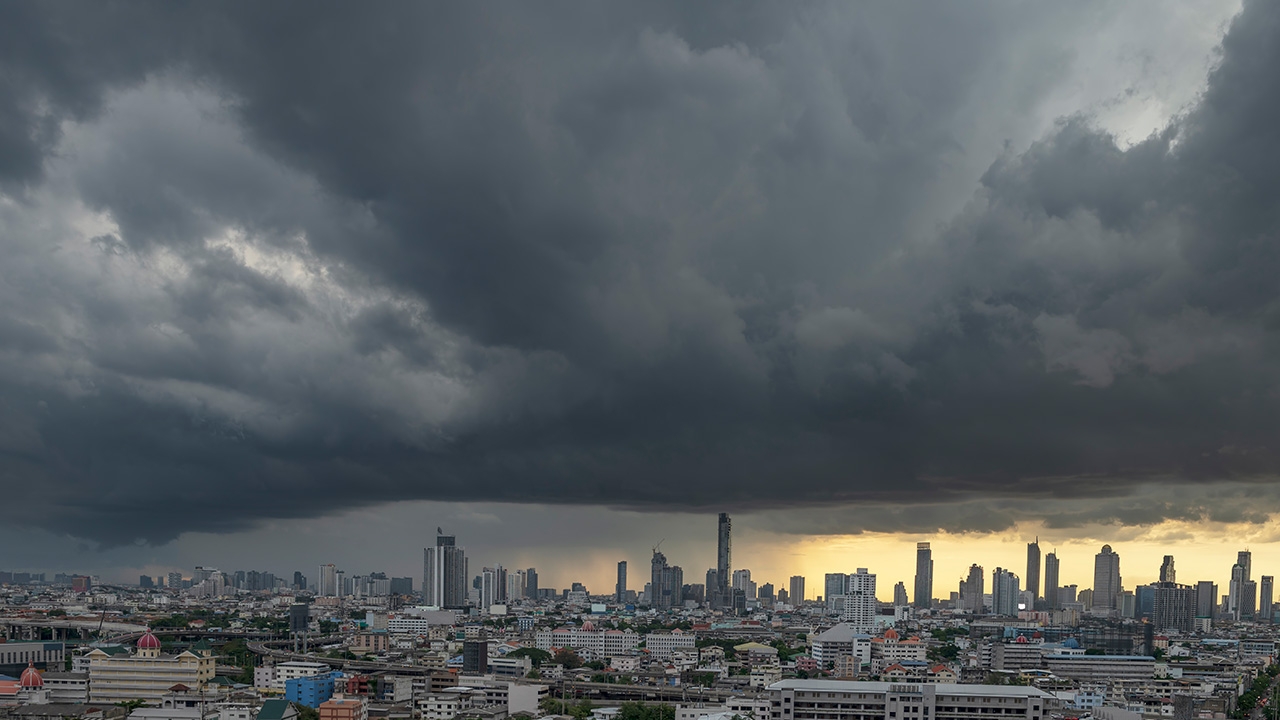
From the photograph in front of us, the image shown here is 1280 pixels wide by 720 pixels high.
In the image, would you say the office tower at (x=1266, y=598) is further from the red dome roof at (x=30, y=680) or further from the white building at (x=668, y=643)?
the red dome roof at (x=30, y=680)

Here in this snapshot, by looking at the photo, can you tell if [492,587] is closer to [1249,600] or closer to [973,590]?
[973,590]

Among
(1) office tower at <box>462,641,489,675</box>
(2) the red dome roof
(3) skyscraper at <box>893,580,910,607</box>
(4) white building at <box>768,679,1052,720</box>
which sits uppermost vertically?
(4) white building at <box>768,679,1052,720</box>

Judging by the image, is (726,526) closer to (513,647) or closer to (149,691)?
(513,647)

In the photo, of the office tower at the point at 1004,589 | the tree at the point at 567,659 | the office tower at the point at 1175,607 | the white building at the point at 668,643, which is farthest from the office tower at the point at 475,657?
the office tower at the point at 1004,589

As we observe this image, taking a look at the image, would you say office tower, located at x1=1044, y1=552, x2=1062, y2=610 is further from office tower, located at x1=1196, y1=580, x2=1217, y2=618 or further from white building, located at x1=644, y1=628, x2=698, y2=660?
white building, located at x1=644, y1=628, x2=698, y2=660

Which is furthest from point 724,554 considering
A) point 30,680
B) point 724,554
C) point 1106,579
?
point 30,680

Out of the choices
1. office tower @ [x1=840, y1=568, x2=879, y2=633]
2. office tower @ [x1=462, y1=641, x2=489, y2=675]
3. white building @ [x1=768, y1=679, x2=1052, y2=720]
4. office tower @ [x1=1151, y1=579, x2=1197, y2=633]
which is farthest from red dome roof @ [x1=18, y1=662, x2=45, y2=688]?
office tower @ [x1=1151, y1=579, x2=1197, y2=633]

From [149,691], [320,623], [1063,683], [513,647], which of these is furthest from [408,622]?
[1063,683]
